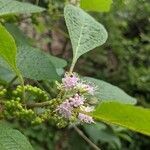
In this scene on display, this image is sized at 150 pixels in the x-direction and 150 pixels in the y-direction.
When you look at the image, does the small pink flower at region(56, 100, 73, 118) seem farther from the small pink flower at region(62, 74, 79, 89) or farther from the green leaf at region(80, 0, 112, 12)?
the green leaf at region(80, 0, 112, 12)

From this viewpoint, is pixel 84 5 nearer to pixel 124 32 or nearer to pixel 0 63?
pixel 0 63

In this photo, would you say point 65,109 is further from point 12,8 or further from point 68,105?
point 12,8

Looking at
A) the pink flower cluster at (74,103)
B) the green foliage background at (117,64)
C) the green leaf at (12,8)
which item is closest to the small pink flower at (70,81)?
the pink flower cluster at (74,103)

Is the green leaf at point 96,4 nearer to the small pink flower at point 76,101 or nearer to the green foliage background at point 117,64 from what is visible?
the small pink flower at point 76,101

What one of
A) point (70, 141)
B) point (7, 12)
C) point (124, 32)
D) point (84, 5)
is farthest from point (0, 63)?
point (124, 32)

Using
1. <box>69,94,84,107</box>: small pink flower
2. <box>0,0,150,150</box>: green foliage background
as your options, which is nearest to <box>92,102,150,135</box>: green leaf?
<box>69,94,84,107</box>: small pink flower

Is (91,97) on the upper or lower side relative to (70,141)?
upper
